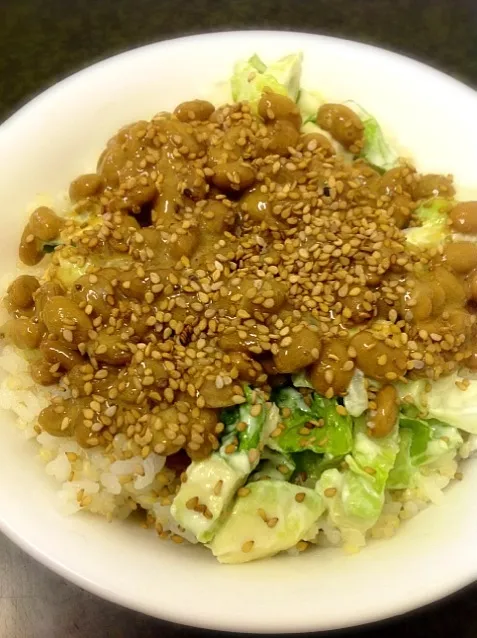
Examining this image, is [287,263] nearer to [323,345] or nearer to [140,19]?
[323,345]

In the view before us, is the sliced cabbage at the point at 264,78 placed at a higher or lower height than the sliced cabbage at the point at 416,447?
higher

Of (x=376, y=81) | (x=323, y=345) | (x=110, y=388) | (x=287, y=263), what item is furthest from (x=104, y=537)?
(x=376, y=81)

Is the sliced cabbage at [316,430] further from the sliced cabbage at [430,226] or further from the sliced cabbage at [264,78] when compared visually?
the sliced cabbage at [264,78]

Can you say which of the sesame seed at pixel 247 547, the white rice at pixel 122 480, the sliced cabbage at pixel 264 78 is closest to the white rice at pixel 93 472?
the white rice at pixel 122 480

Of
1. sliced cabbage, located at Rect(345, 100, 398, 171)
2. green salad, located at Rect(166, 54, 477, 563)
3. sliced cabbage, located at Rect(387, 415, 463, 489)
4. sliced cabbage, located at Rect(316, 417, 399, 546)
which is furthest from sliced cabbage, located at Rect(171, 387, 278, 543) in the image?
sliced cabbage, located at Rect(345, 100, 398, 171)

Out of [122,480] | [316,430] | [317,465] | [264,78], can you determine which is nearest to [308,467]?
[317,465]

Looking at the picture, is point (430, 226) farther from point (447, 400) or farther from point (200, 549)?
point (200, 549)

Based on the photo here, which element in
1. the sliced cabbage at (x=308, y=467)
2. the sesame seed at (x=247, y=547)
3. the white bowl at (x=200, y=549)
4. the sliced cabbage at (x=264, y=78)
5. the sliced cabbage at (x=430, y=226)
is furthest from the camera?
the sliced cabbage at (x=264, y=78)
